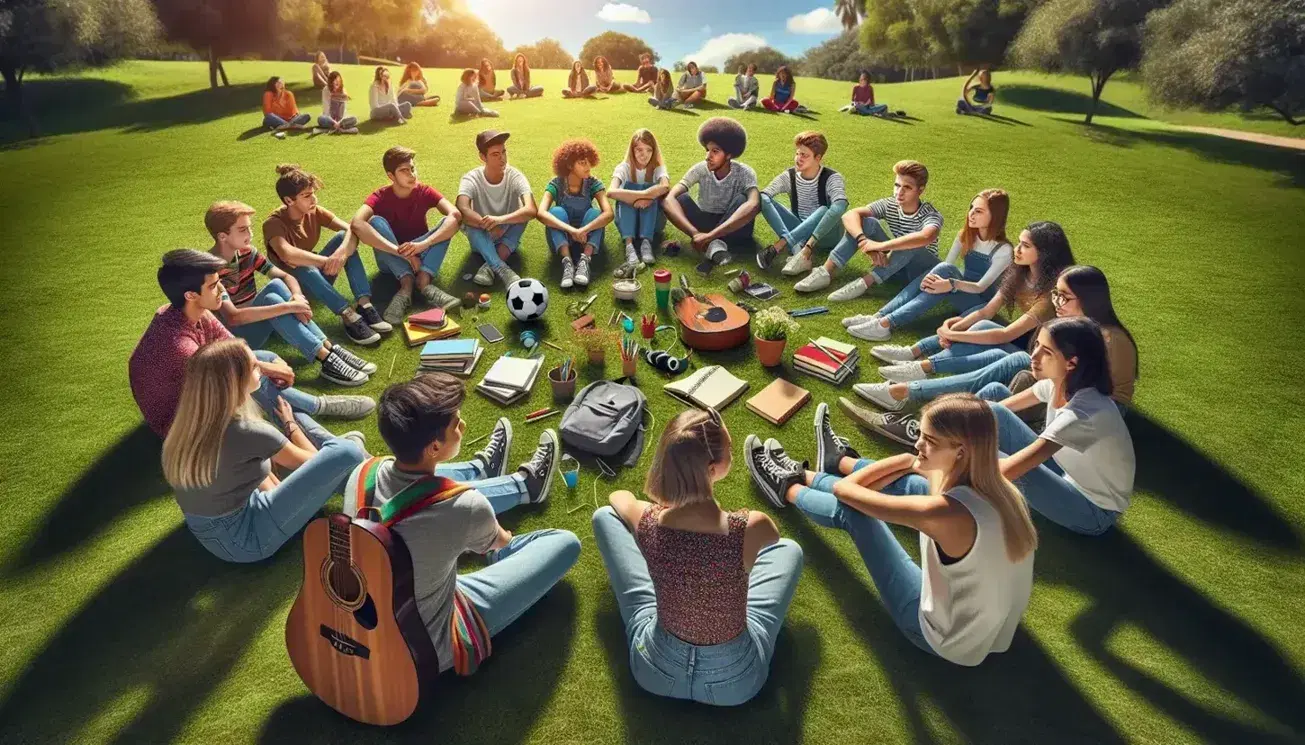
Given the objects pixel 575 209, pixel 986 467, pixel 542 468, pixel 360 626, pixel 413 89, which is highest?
pixel 413 89

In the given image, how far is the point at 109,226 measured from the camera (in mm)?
10094

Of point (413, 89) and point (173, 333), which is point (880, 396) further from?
point (413, 89)

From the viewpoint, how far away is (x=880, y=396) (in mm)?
5938

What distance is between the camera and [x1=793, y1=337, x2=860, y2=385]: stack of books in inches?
249

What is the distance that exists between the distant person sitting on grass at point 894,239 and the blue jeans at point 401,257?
14.3ft

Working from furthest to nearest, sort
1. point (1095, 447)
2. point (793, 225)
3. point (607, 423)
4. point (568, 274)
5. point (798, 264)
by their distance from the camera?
point (793, 225)
point (798, 264)
point (568, 274)
point (607, 423)
point (1095, 447)

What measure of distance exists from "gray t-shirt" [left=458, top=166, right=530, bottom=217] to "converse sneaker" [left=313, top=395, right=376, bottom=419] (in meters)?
3.21

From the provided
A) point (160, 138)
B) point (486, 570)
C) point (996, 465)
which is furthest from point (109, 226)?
point (996, 465)

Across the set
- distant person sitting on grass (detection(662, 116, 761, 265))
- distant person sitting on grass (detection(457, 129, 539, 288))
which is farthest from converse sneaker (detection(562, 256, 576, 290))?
distant person sitting on grass (detection(662, 116, 761, 265))

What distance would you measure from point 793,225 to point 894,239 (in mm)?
1637

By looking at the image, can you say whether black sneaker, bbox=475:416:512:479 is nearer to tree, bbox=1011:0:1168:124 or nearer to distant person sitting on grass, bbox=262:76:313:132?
distant person sitting on grass, bbox=262:76:313:132

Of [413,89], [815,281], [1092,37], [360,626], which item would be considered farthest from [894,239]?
[1092,37]

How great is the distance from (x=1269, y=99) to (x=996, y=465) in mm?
19154

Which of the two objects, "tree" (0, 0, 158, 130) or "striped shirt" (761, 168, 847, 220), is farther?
"tree" (0, 0, 158, 130)
